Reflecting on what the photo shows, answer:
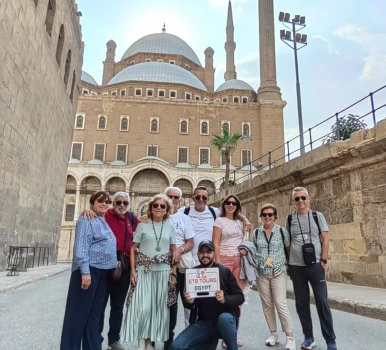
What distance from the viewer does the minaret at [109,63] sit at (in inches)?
2135

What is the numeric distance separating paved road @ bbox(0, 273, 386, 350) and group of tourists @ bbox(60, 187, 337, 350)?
46 cm

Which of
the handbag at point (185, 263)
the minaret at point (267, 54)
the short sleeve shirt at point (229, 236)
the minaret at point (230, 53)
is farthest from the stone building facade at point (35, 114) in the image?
the minaret at point (230, 53)

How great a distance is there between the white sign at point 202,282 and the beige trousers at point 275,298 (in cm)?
104

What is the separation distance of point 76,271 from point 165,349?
125 cm

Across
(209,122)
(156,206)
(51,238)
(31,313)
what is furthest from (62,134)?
(209,122)

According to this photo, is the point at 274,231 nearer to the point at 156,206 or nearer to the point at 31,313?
the point at 156,206

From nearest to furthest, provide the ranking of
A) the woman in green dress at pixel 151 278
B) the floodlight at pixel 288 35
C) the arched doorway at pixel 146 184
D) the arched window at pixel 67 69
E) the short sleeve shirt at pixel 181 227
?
1. the woman in green dress at pixel 151 278
2. the short sleeve shirt at pixel 181 227
3. the arched window at pixel 67 69
4. the floodlight at pixel 288 35
5. the arched doorway at pixel 146 184

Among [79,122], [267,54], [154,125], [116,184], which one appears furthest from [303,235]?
[267,54]

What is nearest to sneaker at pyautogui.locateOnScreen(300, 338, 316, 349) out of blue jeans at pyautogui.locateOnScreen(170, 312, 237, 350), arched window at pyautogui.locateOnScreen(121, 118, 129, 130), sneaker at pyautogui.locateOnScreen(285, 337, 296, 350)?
sneaker at pyautogui.locateOnScreen(285, 337, 296, 350)

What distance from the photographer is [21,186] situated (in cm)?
1067

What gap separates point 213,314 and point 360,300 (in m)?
3.44

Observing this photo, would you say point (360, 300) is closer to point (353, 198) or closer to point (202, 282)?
point (353, 198)

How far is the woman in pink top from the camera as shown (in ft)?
11.6

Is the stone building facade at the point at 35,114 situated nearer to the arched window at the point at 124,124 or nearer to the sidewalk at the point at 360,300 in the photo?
the sidewalk at the point at 360,300
